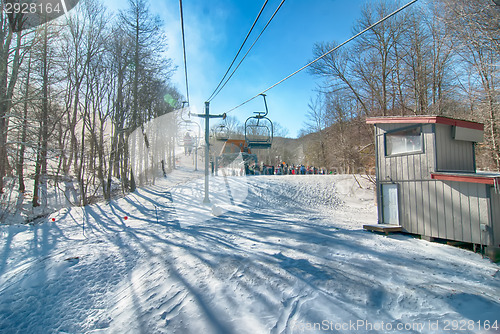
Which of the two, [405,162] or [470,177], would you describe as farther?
[405,162]

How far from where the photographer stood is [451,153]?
7.65m

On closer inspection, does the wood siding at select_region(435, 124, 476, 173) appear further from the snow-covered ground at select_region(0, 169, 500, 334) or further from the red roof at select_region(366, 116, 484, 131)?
the snow-covered ground at select_region(0, 169, 500, 334)

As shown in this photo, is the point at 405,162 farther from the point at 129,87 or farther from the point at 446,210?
the point at 129,87

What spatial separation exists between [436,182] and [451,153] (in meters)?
1.24

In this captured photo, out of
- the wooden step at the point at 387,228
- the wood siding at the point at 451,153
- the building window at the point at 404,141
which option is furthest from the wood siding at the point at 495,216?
the wooden step at the point at 387,228

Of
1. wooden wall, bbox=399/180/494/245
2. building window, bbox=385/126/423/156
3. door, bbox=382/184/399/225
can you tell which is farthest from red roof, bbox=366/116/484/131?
door, bbox=382/184/399/225

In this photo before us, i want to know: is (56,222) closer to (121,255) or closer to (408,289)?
(121,255)

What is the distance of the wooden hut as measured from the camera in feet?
20.5

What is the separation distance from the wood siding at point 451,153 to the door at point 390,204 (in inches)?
58.6

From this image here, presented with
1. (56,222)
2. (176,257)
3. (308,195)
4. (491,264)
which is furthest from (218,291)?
(308,195)

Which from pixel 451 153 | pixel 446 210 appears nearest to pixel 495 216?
pixel 446 210

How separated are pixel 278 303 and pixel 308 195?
1414 cm

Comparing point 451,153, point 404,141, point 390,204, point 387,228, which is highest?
point 404,141

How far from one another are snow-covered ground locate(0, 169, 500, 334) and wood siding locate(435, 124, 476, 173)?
2.38m
